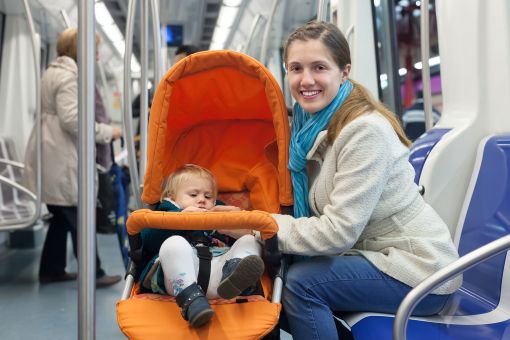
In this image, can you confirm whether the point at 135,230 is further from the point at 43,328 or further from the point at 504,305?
the point at 43,328

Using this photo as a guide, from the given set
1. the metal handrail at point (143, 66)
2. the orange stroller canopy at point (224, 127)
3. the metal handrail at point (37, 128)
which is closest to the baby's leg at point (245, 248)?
the orange stroller canopy at point (224, 127)

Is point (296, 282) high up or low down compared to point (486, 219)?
down

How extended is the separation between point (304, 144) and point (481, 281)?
0.81 metres

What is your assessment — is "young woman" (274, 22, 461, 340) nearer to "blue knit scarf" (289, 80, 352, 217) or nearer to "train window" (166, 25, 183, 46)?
"blue knit scarf" (289, 80, 352, 217)

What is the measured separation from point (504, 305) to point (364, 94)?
0.80 metres

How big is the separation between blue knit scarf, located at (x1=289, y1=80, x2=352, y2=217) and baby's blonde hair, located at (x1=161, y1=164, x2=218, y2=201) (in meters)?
0.38

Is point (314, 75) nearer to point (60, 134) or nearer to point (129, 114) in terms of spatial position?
point (129, 114)

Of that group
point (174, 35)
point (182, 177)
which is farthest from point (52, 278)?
point (174, 35)

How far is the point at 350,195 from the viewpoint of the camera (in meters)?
1.46

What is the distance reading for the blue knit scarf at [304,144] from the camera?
163cm

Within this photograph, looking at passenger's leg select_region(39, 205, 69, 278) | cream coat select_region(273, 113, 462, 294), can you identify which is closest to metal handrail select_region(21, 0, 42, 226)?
passenger's leg select_region(39, 205, 69, 278)

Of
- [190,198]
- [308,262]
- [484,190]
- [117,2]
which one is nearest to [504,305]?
[484,190]

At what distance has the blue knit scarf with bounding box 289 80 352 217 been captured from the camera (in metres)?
1.63

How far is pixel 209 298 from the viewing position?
152 cm
